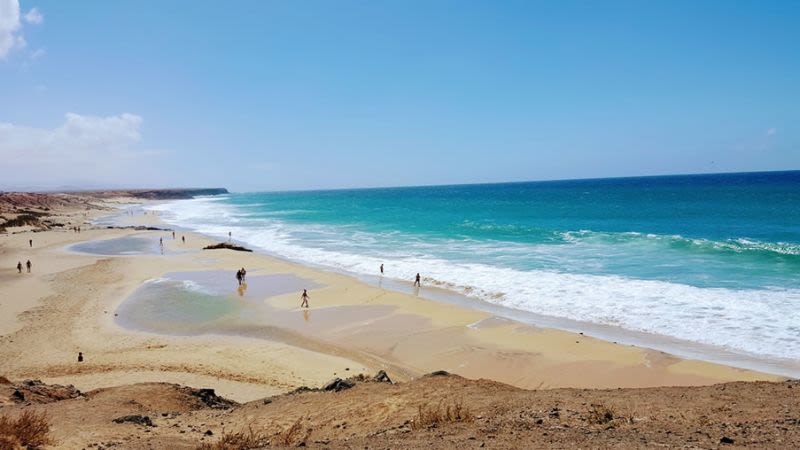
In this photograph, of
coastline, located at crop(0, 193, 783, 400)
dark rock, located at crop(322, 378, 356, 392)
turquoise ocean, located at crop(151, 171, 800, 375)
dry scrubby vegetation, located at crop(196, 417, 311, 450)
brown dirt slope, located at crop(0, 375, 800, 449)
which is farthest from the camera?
turquoise ocean, located at crop(151, 171, 800, 375)

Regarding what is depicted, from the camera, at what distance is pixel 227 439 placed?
22.8ft

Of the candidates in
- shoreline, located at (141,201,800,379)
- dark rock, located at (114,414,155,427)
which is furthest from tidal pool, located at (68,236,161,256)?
dark rock, located at (114,414,155,427)

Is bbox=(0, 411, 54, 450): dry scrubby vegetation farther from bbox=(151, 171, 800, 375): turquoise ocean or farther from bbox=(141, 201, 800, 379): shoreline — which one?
bbox=(151, 171, 800, 375): turquoise ocean

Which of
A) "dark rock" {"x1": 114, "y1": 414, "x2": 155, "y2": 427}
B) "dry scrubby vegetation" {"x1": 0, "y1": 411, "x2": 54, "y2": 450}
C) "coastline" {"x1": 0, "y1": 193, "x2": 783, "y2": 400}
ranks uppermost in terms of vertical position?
"dry scrubby vegetation" {"x1": 0, "y1": 411, "x2": 54, "y2": 450}

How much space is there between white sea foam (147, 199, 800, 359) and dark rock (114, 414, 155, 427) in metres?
15.3

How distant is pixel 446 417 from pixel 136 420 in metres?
5.09

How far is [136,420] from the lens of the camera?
809 cm

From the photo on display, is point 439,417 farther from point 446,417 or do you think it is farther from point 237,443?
point 237,443

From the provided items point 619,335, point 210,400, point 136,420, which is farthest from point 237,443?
point 619,335

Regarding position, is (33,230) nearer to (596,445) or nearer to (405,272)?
(405,272)

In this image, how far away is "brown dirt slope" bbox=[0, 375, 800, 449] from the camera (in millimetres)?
6707

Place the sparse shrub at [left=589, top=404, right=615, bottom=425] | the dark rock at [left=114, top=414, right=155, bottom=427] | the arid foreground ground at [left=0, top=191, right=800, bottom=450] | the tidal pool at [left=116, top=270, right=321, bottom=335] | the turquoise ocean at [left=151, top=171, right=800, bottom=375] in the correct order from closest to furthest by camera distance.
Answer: the arid foreground ground at [left=0, top=191, right=800, bottom=450] < the sparse shrub at [left=589, top=404, right=615, bottom=425] < the dark rock at [left=114, top=414, right=155, bottom=427] < the turquoise ocean at [left=151, top=171, right=800, bottom=375] < the tidal pool at [left=116, top=270, right=321, bottom=335]

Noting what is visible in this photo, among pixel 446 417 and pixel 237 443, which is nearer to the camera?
pixel 237 443

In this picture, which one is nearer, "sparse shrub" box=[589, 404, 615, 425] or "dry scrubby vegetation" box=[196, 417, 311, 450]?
"dry scrubby vegetation" box=[196, 417, 311, 450]
